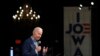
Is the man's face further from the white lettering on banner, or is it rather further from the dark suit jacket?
the white lettering on banner

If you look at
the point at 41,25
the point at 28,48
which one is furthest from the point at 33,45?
the point at 41,25

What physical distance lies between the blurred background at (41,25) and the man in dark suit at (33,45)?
5 centimetres

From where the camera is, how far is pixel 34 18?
2.43 m

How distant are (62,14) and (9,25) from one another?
0.64 m

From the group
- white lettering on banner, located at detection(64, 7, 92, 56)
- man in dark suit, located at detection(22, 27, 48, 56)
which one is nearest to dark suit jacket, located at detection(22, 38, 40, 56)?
man in dark suit, located at detection(22, 27, 48, 56)

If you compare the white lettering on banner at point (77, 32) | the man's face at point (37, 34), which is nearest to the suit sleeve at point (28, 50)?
the man's face at point (37, 34)

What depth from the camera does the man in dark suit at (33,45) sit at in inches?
94.4

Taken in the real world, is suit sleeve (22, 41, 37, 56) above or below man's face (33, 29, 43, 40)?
below

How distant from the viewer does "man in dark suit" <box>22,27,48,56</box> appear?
2398 mm

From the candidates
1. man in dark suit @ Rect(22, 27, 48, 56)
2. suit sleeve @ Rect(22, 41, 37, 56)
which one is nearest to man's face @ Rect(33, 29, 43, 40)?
man in dark suit @ Rect(22, 27, 48, 56)

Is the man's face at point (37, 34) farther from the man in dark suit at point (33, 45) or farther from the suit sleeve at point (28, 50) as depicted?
the suit sleeve at point (28, 50)

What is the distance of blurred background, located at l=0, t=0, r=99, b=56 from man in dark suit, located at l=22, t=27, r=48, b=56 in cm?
5
